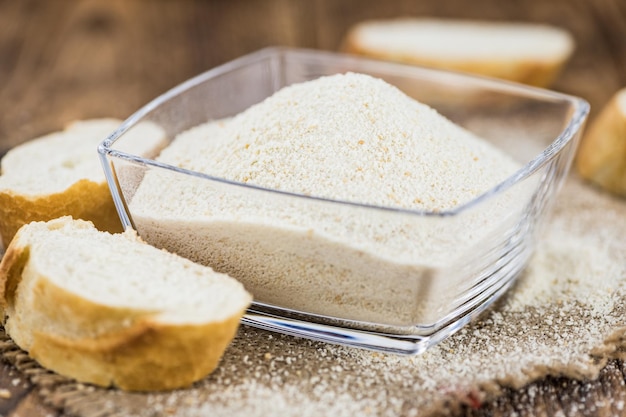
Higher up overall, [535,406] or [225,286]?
[225,286]

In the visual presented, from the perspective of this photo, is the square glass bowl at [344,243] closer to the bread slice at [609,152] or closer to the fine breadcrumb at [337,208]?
the fine breadcrumb at [337,208]

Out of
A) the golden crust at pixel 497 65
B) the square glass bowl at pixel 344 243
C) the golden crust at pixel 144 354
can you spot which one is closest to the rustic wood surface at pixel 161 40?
the golden crust at pixel 497 65

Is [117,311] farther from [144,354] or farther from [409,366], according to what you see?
[409,366]

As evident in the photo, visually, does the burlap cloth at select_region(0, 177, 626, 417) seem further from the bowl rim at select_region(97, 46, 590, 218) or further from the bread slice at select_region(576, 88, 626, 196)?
the bread slice at select_region(576, 88, 626, 196)

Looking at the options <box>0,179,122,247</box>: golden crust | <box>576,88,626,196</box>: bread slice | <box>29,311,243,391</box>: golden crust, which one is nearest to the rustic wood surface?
<box>576,88,626,196</box>: bread slice

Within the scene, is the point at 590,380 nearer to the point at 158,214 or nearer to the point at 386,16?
the point at 158,214

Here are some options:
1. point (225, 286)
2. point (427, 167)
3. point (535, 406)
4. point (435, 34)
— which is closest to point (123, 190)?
point (225, 286)

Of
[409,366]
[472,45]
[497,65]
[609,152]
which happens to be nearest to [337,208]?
[409,366]
